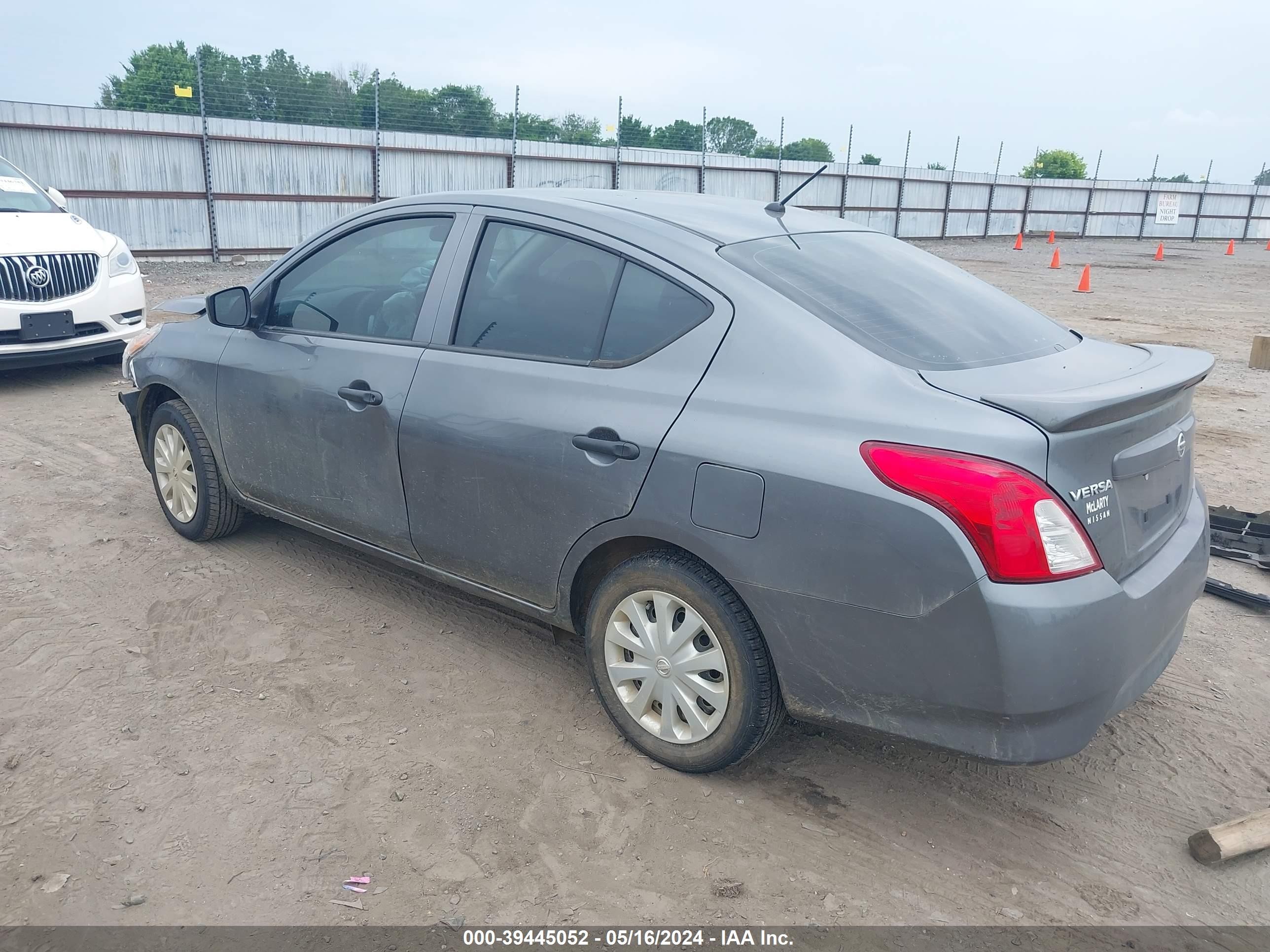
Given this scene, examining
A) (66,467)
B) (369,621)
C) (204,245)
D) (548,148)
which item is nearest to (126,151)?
(204,245)

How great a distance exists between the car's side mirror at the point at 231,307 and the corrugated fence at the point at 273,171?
21.8 ft

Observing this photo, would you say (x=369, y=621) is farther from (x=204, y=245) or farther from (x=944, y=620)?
(x=204, y=245)

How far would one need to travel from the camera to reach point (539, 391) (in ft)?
9.98

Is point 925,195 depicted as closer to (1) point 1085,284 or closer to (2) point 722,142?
(2) point 722,142

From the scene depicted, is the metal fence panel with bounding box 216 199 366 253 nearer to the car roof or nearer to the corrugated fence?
the corrugated fence

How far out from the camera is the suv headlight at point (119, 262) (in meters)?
8.12

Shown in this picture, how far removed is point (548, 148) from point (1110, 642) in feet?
69.7

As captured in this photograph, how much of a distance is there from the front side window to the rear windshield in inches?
48.9

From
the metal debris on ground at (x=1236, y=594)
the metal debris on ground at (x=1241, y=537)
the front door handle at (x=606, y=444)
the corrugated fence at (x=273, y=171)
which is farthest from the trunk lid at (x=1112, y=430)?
the corrugated fence at (x=273, y=171)

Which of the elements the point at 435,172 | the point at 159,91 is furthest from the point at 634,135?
the point at 159,91

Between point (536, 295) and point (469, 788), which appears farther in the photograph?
point (536, 295)

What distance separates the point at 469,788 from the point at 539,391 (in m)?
1.24

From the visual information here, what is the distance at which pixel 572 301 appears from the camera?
310 cm

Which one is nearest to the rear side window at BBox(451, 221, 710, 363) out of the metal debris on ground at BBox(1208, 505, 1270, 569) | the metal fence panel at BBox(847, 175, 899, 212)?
the metal debris on ground at BBox(1208, 505, 1270, 569)
